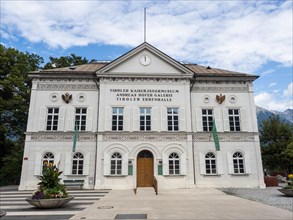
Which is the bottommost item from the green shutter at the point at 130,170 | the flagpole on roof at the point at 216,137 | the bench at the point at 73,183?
the bench at the point at 73,183

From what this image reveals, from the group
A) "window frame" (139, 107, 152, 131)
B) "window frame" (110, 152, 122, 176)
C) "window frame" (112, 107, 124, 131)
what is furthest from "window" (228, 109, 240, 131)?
"window frame" (110, 152, 122, 176)

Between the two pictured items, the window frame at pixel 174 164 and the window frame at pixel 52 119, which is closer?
the window frame at pixel 174 164

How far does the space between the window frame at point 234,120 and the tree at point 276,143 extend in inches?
466

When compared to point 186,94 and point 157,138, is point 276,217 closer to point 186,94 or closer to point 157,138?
point 157,138

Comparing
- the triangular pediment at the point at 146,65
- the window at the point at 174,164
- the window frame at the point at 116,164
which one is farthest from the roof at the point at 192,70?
the window at the point at 174,164

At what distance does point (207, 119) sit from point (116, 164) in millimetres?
8482

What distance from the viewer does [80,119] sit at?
2045cm

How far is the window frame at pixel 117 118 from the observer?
2012 cm

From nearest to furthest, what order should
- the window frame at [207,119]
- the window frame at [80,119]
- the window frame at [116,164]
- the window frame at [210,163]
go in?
1. the window frame at [116,164]
2. the window frame at [210,163]
3. the window frame at [80,119]
4. the window frame at [207,119]

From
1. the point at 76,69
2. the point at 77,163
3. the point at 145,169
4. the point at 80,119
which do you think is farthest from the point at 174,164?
the point at 76,69

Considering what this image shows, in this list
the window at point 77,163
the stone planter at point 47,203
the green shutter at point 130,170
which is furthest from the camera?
the window at point 77,163

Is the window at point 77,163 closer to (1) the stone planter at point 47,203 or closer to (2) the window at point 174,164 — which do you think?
(2) the window at point 174,164

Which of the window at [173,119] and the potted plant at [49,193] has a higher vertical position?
the window at [173,119]

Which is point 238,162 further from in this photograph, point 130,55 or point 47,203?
point 47,203
